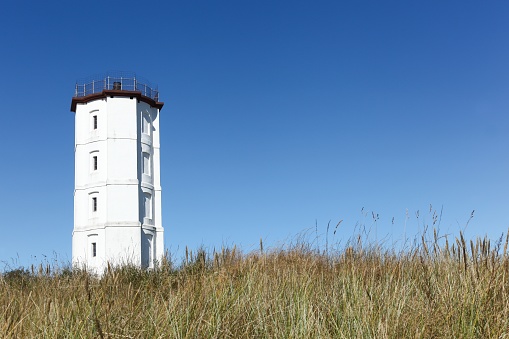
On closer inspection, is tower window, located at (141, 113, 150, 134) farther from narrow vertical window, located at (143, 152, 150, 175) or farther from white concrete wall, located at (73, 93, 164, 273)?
narrow vertical window, located at (143, 152, 150, 175)

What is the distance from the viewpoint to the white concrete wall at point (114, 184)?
35000mm

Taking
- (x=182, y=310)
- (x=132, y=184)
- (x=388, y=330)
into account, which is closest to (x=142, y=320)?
(x=182, y=310)

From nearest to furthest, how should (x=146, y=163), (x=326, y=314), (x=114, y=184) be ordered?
(x=326, y=314)
(x=114, y=184)
(x=146, y=163)

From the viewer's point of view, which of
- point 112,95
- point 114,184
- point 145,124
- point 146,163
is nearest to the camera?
point 114,184

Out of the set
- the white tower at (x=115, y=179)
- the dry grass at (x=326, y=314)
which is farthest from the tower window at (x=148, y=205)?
the dry grass at (x=326, y=314)

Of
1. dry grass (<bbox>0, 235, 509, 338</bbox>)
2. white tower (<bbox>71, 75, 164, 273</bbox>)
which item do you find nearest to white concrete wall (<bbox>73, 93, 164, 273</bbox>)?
white tower (<bbox>71, 75, 164, 273</bbox>)

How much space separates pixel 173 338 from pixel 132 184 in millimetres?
32454

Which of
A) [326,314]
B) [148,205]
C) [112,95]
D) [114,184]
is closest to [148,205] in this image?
[148,205]

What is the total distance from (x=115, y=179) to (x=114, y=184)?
339 millimetres

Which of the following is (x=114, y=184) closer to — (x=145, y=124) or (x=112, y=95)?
(x=145, y=124)

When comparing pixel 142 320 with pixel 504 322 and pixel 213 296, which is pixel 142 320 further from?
pixel 504 322

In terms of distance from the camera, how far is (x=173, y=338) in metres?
3.95

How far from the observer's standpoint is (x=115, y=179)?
35500mm

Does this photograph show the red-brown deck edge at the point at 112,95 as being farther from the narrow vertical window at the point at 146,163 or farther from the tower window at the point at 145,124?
the narrow vertical window at the point at 146,163
